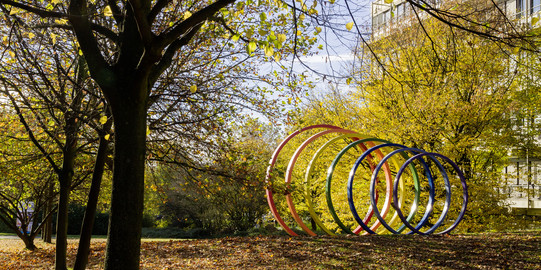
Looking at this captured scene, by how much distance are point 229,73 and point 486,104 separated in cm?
905

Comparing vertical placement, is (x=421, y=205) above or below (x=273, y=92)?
below

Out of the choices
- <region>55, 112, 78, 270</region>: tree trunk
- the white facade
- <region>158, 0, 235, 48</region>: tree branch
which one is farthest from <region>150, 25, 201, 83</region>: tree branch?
the white facade

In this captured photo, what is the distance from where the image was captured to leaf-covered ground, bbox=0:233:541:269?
6918 mm

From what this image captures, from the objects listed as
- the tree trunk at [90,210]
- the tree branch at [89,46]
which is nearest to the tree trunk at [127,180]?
the tree branch at [89,46]

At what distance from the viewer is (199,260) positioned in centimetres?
791

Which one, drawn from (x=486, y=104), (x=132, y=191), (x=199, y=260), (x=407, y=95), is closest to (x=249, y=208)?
(x=407, y=95)

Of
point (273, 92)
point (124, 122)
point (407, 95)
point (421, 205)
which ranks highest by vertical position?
point (407, 95)

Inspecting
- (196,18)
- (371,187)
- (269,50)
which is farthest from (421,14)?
(269,50)

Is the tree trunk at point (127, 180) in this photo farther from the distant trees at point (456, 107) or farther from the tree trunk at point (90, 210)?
the distant trees at point (456, 107)

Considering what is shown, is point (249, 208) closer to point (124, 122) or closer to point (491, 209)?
point (491, 209)

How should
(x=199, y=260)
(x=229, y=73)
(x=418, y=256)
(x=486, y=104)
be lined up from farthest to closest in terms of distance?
(x=486, y=104) < (x=229, y=73) < (x=199, y=260) < (x=418, y=256)

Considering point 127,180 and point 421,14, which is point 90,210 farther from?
point 421,14

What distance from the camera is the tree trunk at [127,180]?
166 inches

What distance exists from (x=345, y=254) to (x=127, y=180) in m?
4.67
